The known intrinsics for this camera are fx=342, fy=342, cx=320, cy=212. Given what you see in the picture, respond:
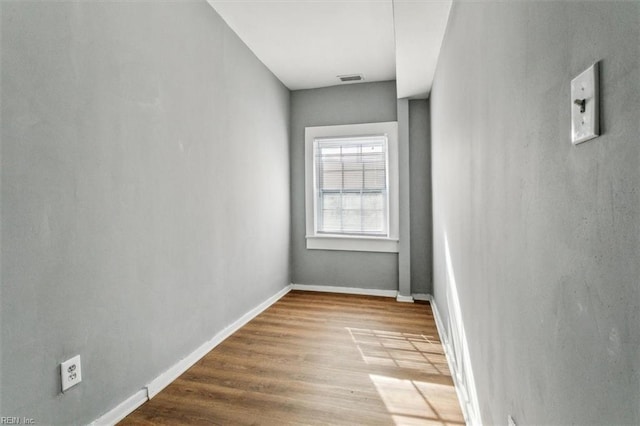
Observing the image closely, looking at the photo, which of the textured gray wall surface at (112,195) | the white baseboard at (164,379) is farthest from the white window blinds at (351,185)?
the white baseboard at (164,379)

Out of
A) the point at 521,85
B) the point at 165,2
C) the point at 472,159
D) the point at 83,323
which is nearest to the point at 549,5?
the point at 521,85

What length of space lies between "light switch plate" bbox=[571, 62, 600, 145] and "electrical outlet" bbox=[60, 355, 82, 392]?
2.02m

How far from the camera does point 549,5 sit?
768 mm

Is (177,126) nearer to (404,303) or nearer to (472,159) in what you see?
(472,159)

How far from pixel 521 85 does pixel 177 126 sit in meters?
2.07

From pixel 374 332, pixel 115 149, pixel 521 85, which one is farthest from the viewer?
pixel 374 332

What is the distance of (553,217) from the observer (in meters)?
0.78

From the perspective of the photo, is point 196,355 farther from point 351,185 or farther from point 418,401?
point 351,185

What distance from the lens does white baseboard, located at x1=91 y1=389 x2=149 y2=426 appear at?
1729 millimetres

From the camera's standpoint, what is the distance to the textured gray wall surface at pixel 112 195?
138 cm

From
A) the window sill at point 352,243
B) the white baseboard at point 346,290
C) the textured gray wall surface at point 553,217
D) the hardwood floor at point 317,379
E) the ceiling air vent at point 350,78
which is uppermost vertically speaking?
the ceiling air vent at point 350,78

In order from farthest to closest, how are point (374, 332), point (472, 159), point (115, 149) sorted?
point (374, 332) → point (115, 149) → point (472, 159)

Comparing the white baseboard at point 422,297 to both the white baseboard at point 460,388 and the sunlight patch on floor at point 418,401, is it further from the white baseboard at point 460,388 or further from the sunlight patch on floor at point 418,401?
the sunlight patch on floor at point 418,401

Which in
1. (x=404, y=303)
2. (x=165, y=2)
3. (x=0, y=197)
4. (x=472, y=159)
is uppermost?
(x=165, y=2)
